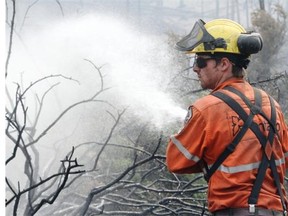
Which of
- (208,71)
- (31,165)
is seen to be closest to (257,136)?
(208,71)

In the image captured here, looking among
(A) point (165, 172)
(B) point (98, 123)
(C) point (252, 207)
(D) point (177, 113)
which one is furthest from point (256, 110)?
(B) point (98, 123)

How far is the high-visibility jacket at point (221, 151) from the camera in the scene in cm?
280

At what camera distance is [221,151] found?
2805 millimetres

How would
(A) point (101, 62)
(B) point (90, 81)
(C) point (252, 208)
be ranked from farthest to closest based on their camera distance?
(B) point (90, 81), (A) point (101, 62), (C) point (252, 208)

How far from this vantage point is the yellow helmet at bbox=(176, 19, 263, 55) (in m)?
2.98

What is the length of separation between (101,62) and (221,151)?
491 cm

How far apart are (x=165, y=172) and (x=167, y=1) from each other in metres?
35.2

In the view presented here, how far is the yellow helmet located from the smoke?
3.06 metres

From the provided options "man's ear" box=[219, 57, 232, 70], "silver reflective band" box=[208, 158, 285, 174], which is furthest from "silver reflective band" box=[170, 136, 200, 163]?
"man's ear" box=[219, 57, 232, 70]

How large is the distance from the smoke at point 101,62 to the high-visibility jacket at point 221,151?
10.8 feet

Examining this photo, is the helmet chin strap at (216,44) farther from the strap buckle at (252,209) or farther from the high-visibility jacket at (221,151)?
the strap buckle at (252,209)

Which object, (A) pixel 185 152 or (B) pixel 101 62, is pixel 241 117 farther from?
(B) pixel 101 62

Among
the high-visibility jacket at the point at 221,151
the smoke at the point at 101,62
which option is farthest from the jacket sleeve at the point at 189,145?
the smoke at the point at 101,62

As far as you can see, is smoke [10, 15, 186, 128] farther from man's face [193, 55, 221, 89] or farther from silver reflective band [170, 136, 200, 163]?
silver reflective band [170, 136, 200, 163]
